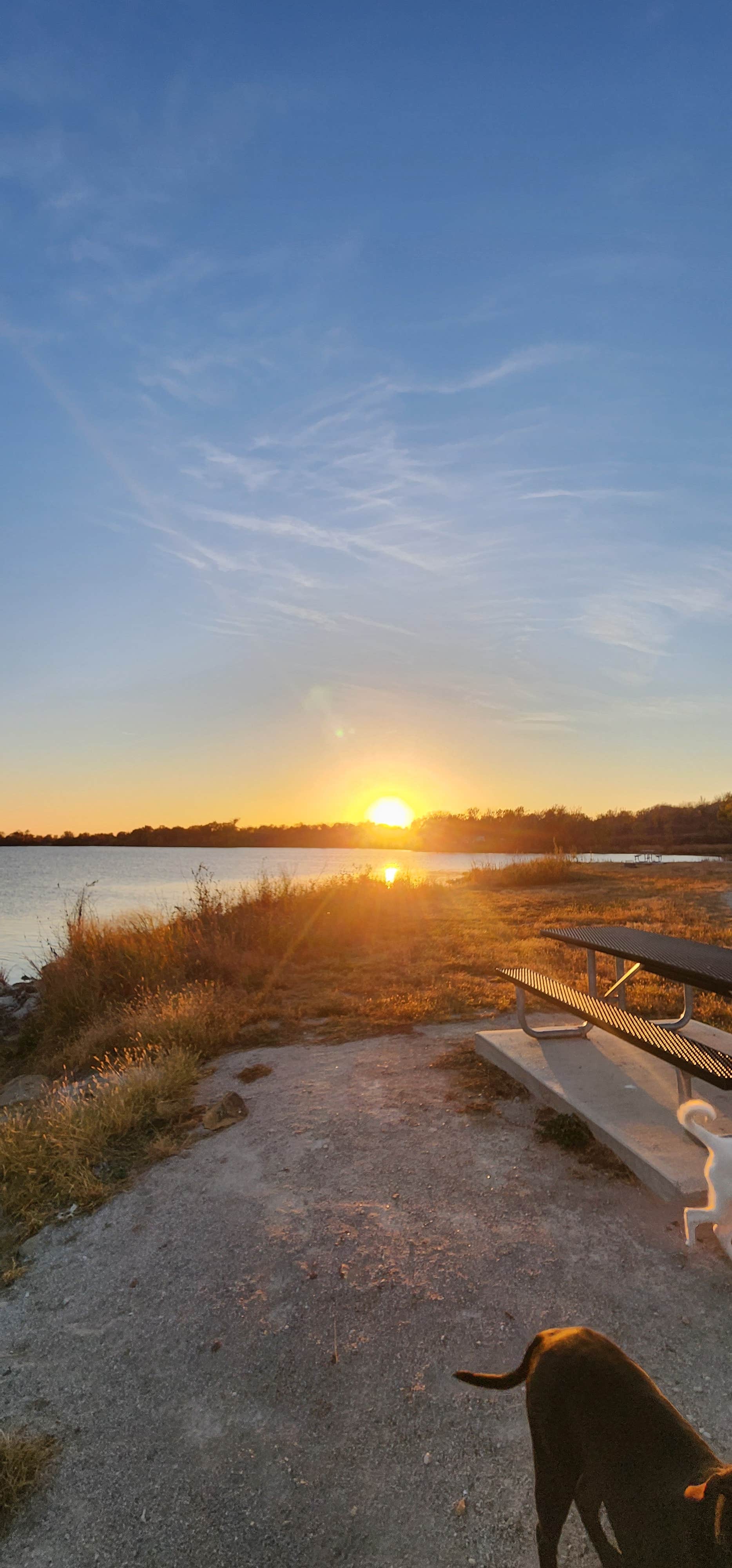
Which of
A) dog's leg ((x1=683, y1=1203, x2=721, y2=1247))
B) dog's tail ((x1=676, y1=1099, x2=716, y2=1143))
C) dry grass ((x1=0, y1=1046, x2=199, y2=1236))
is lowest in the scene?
dry grass ((x1=0, y1=1046, x2=199, y2=1236))

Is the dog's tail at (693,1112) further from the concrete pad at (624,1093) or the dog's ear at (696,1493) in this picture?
the dog's ear at (696,1493)

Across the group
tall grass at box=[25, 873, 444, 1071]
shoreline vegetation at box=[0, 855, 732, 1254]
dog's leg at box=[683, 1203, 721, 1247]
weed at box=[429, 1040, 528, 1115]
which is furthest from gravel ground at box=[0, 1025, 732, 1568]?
tall grass at box=[25, 873, 444, 1071]

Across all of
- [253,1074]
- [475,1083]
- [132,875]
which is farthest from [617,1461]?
[132,875]

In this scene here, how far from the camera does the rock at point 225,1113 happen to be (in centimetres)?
552

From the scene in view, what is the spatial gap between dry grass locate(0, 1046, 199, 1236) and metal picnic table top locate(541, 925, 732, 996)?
335 cm

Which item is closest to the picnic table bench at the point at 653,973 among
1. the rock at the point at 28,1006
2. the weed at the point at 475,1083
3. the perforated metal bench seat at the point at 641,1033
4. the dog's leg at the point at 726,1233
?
the perforated metal bench seat at the point at 641,1033

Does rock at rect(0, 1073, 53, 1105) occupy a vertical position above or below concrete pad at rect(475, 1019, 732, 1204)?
below

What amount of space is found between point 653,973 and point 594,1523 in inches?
165

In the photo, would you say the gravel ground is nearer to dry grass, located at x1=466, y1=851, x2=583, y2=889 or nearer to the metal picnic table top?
the metal picnic table top

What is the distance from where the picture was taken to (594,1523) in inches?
80.2

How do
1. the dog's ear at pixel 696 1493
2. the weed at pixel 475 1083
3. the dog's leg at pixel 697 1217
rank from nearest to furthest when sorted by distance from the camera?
the dog's ear at pixel 696 1493, the dog's leg at pixel 697 1217, the weed at pixel 475 1083

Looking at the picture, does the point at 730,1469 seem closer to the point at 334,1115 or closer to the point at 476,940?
the point at 334,1115

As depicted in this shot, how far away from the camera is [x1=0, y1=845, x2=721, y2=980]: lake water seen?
18875 mm

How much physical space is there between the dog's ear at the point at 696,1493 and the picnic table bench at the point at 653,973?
7.33 ft
